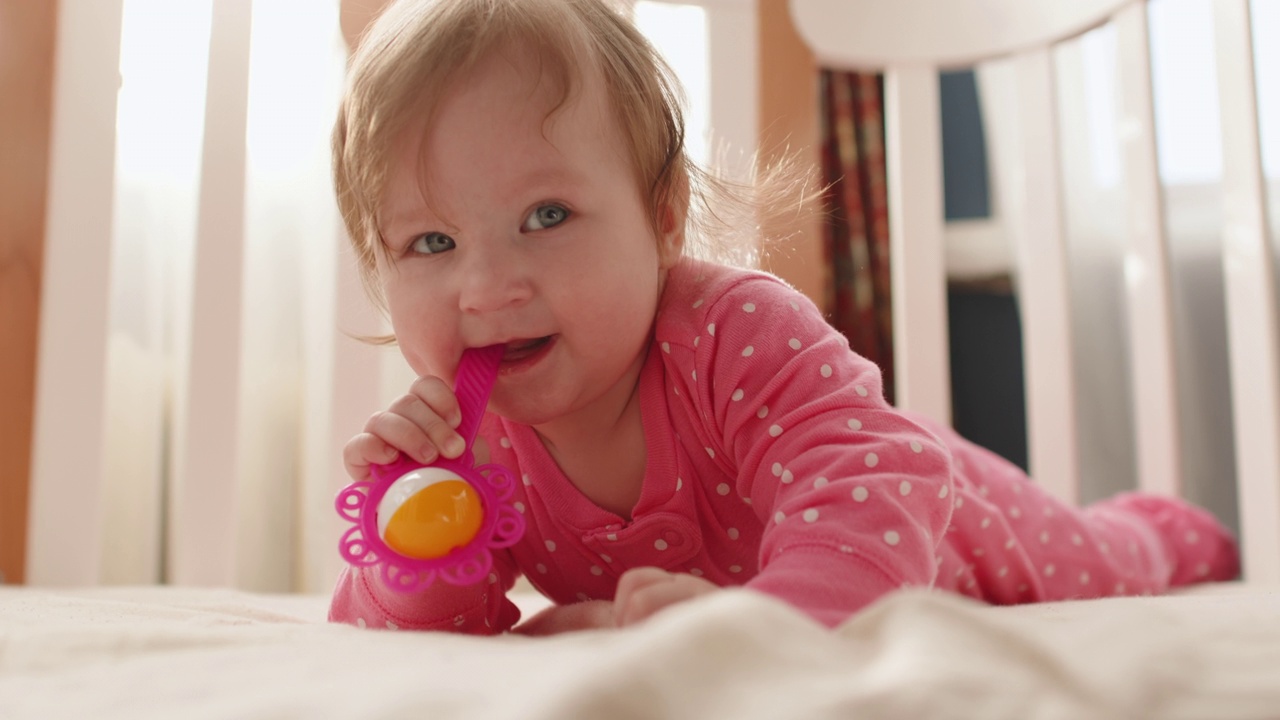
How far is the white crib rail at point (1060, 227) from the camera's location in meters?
1.13

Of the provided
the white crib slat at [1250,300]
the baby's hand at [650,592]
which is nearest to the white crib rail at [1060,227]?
the white crib slat at [1250,300]

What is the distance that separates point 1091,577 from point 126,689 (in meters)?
0.91

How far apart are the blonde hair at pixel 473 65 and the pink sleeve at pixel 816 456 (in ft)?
0.39

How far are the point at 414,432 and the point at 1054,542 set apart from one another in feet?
2.12

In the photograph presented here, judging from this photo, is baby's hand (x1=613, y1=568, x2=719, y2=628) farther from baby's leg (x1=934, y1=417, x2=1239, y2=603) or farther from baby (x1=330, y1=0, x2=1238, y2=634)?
baby's leg (x1=934, y1=417, x2=1239, y2=603)

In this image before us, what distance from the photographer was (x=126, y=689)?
389mm

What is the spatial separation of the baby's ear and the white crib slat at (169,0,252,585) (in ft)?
1.75

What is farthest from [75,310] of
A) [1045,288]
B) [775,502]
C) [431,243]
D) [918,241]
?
[1045,288]

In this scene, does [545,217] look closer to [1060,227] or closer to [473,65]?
[473,65]

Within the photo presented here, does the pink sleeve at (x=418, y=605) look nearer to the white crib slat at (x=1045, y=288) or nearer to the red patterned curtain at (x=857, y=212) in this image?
the white crib slat at (x=1045, y=288)

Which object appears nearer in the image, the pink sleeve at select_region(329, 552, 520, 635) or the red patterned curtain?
the pink sleeve at select_region(329, 552, 520, 635)

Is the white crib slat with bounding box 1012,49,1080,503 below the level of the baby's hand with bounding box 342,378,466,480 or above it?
above

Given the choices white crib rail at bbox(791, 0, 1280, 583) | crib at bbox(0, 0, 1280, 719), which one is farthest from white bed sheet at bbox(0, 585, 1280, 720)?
white crib rail at bbox(791, 0, 1280, 583)

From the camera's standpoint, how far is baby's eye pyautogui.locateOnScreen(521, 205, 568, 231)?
71 centimetres
